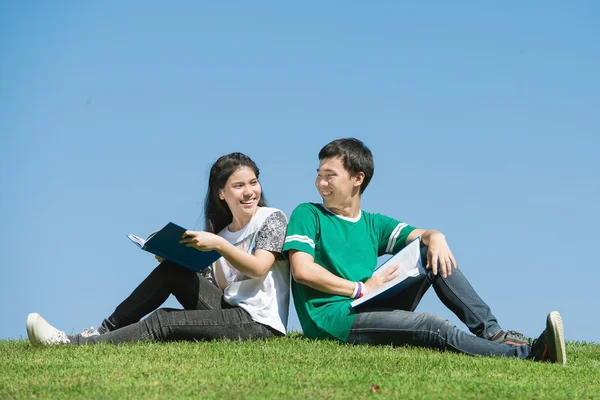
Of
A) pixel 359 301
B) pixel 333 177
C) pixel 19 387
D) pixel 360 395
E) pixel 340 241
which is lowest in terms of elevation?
pixel 19 387

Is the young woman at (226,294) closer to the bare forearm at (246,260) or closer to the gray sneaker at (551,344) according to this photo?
the bare forearm at (246,260)

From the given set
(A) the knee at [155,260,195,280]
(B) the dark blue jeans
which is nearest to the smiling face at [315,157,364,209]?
(B) the dark blue jeans

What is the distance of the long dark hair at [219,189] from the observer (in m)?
7.55

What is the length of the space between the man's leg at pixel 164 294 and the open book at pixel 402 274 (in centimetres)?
145

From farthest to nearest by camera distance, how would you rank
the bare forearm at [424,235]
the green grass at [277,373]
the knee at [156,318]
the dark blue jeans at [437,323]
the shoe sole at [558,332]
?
1. the bare forearm at [424,235]
2. the knee at [156,318]
3. the dark blue jeans at [437,323]
4. the shoe sole at [558,332]
5. the green grass at [277,373]

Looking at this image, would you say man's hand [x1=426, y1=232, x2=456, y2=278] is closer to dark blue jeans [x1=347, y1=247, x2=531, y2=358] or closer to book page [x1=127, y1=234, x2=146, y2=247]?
dark blue jeans [x1=347, y1=247, x2=531, y2=358]

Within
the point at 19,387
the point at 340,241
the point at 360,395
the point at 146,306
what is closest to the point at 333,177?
the point at 340,241

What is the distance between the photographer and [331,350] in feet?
22.4

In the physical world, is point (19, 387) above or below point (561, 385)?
below

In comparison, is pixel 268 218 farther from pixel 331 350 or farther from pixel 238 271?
pixel 331 350

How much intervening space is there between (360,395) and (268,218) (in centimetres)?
258

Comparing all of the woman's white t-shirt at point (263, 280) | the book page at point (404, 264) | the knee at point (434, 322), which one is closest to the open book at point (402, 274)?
the book page at point (404, 264)

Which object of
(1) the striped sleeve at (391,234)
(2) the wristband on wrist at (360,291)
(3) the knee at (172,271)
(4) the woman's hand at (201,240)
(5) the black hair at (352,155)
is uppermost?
(5) the black hair at (352,155)

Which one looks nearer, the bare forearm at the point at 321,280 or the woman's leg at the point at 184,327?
the bare forearm at the point at 321,280
